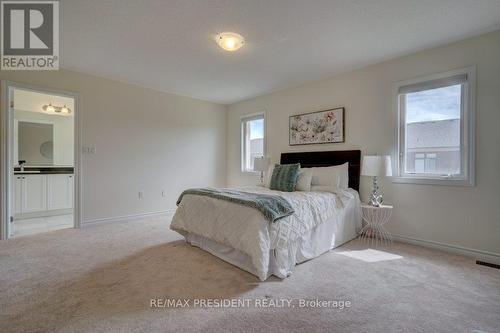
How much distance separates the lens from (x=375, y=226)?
341 centimetres

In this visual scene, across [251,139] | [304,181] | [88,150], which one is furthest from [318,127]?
[88,150]

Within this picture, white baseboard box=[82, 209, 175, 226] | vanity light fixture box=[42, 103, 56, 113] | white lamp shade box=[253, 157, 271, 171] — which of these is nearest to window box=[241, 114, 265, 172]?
white lamp shade box=[253, 157, 271, 171]

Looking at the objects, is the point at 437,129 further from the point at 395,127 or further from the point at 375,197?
the point at 375,197

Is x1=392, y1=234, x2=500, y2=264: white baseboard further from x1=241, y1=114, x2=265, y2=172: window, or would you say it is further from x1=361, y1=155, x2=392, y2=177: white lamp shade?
x1=241, y1=114, x2=265, y2=172: window

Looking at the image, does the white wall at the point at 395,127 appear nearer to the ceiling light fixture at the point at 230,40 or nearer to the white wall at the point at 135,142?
the ceiling light fixture at the point at 230,40

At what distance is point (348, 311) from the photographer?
1.70 meters

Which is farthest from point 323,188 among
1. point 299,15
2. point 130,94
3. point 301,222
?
point 130,94

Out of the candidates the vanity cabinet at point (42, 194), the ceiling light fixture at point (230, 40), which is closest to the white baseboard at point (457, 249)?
the ceiling light fixture at point (230, 40)

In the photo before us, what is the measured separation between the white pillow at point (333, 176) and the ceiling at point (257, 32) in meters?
1.53

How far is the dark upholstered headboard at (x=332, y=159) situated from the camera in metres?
3.56

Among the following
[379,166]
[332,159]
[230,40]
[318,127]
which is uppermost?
[230,40]

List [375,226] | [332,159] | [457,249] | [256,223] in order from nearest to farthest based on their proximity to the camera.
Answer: [256,223]
[457,249]
[375,226]
[332,159]

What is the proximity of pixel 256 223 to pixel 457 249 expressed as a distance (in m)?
2.49

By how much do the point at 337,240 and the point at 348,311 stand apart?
4.60ft
